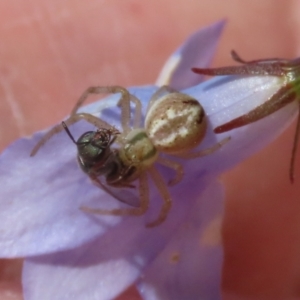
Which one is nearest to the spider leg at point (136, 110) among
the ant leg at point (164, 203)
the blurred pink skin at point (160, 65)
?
the ant leg at point (164, 203)

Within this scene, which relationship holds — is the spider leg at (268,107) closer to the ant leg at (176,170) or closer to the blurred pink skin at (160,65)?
the ant leg at (176,170)

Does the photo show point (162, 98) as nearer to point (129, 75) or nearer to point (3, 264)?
point (3, 264)

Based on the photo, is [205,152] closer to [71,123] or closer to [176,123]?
[176,123]

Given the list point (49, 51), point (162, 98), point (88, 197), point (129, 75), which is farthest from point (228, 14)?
point (88, 197)

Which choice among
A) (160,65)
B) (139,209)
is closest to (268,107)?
(139,209)

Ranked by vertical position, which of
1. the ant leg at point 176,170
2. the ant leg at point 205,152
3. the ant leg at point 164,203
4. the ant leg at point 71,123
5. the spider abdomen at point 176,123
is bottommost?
the ant leg at point 164,203

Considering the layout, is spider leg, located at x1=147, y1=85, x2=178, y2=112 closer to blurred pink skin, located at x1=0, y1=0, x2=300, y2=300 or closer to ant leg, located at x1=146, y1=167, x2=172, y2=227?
ant leg, located at x1=146, y1=167, x2=172, y2=227

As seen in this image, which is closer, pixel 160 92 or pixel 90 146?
pixel 90 146

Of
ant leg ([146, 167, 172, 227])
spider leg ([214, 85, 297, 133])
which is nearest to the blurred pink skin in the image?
ant leg ([146, 167, 172, 227])
